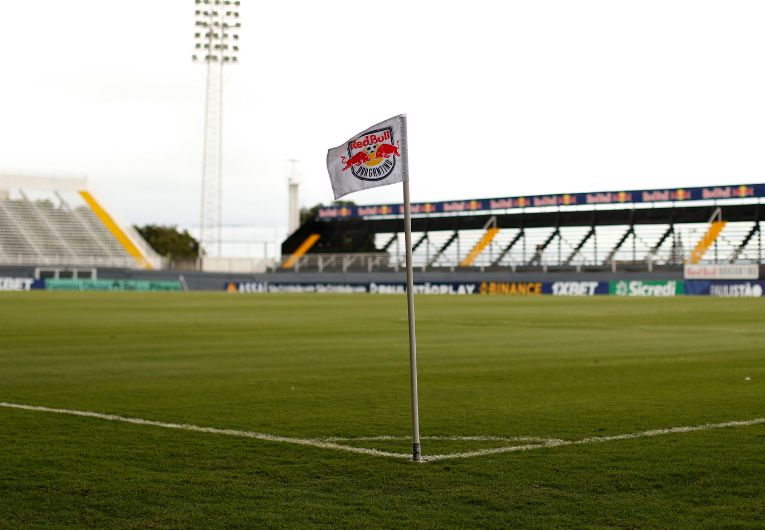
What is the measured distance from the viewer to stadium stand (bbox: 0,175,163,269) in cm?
8538

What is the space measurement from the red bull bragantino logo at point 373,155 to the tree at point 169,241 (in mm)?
127907

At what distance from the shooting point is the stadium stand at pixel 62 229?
85.4m

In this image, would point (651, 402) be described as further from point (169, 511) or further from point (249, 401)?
point (169, 511)

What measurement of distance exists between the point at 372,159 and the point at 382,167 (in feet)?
0.43

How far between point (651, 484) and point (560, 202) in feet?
238

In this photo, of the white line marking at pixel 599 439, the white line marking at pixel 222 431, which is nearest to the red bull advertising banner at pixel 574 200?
the white line marking at pixel 222 431

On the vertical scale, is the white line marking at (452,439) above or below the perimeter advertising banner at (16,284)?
below

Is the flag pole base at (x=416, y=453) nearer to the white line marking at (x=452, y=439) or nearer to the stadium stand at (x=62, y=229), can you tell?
the white line marking at (x=452, y=439)

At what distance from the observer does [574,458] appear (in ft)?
26.5

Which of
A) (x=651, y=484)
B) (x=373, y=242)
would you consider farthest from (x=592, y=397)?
(x=373, y=242)

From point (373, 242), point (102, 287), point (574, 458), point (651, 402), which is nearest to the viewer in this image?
point (574, 458)

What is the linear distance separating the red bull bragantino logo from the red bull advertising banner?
63.1 m

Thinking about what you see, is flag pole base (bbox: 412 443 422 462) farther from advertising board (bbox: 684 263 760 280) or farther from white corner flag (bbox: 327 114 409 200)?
advertising board (bbox: 684 263 760 280)

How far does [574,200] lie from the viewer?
7831cm
